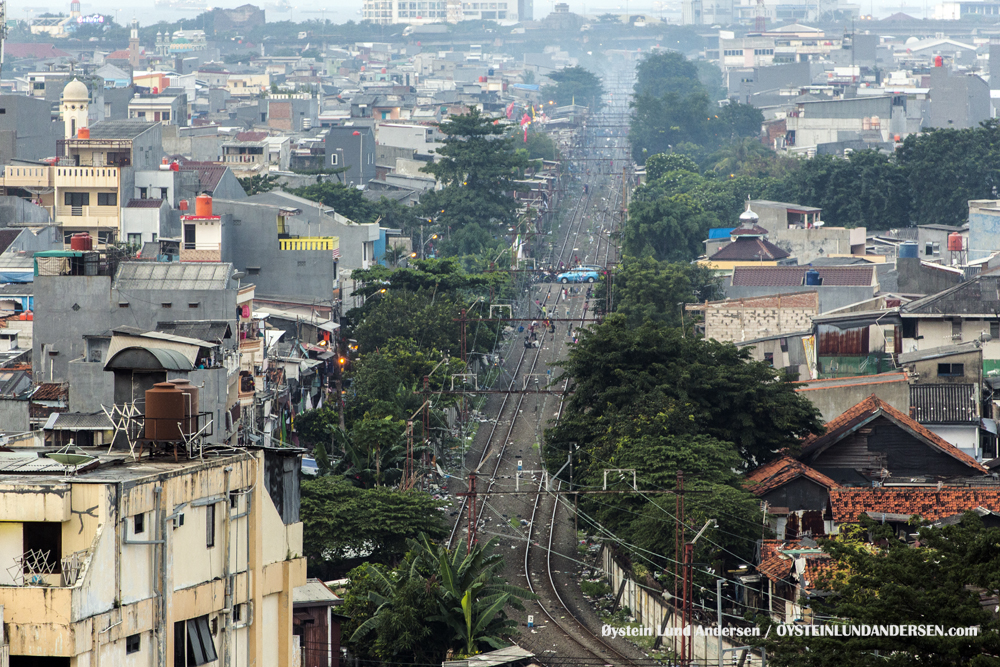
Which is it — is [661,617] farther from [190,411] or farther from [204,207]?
[204,207]

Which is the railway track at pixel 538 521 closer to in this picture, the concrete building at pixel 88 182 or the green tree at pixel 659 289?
the green tree at pixel 659 289

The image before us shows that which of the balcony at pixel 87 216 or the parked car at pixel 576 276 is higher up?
the balcony at pixel 87 216

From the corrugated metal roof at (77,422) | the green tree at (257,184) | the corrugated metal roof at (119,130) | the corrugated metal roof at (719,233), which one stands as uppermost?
the corrugated metal roof at (119,130)

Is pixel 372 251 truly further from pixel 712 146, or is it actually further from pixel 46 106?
pixel 712 146

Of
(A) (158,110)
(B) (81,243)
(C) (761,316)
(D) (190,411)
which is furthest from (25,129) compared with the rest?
(D) (190,411)

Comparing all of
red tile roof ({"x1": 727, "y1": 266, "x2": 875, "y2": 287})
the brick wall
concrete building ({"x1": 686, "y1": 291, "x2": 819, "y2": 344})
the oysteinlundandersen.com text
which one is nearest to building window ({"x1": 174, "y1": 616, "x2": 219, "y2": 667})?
the oysteinlundandersen.com text

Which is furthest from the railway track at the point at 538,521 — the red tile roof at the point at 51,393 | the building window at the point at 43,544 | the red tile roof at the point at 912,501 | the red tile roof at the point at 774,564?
the building window at the point at 43,544

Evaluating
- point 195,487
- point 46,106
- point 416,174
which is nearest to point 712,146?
point 416,174

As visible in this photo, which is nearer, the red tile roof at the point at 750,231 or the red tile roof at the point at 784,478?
the red tile roof at the point at 784,478

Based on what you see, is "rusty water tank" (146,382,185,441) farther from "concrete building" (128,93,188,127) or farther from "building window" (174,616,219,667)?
"concrete building" (128,93,188,127)
